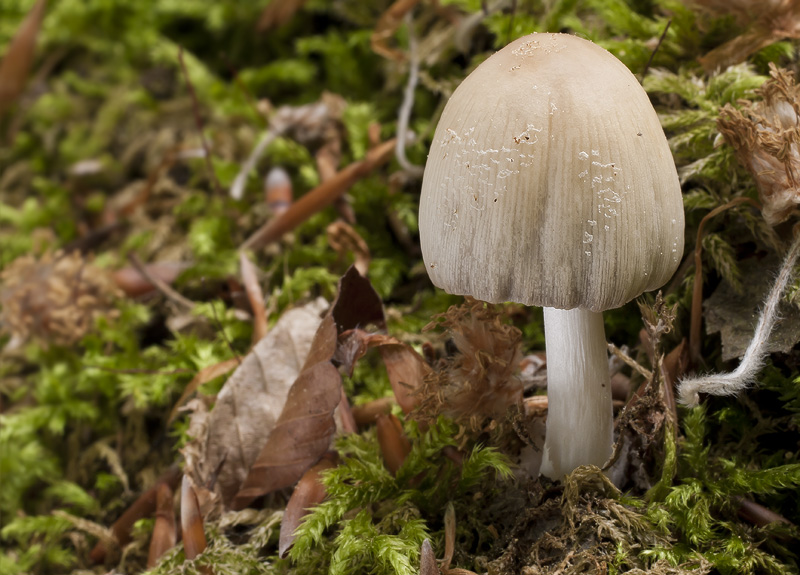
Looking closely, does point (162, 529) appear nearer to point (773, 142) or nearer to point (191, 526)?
point (191, 526)

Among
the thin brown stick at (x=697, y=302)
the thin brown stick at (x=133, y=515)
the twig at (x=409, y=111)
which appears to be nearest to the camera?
the thin brown stick at (x=697, y=302)

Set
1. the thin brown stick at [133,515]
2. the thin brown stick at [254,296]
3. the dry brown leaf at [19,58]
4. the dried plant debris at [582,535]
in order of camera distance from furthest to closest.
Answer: the dry brown leaf at [19,58] → the thin brown stick at [254,296] → the thin brown stick at [133,515] → the dried plant debris at [582,535]

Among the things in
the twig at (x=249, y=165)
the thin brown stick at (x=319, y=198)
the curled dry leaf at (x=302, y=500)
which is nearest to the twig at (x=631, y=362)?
the curled dry leaf at (x=302, y=500)

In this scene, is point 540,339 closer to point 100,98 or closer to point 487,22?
point 487,22

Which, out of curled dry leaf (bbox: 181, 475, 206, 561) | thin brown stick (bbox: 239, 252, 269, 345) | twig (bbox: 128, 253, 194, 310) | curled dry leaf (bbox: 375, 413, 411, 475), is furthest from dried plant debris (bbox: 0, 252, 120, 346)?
curled dry leaf (bbox: 375, 413, 411, 475)

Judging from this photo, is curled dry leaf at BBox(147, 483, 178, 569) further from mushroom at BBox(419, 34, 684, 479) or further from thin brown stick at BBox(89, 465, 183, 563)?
mushroom at BBox(419, 34, 684, 479)

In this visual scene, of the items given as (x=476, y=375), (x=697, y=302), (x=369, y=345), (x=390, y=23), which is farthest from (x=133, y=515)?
(x=390, y=23)

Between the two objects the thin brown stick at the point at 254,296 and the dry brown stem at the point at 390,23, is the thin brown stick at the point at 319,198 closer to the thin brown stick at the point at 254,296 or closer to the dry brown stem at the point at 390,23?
the thin brown stick at the point at 254,296
